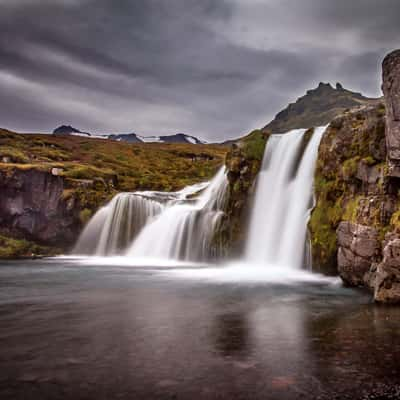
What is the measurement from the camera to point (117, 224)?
32219mm

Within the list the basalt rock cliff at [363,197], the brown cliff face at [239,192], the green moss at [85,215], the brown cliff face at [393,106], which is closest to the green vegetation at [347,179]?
the basalt rock cliff at [363,197]

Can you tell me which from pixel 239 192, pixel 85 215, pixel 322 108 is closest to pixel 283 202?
pixel 239 192

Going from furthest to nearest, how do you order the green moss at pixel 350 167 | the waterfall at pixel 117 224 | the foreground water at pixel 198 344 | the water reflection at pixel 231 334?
1. the waterfall at pixel 117 224
2. the green moss at pixel 350 167
3. the water reflection at pixel 231 334
4. the foreground water at pixel 198 344

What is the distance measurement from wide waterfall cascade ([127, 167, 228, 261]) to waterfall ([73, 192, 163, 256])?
89 cm

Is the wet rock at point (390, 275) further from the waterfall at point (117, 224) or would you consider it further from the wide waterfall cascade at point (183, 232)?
the waterfall at point (117, 224)

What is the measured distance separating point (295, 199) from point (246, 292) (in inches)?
344

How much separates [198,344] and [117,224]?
83.9ft

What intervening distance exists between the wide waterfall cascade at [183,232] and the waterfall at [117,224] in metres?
0.89

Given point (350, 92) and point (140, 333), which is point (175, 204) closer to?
point (140, 333)

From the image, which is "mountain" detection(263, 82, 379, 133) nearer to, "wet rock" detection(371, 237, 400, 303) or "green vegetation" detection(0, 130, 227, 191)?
"green vegetation" detection(0, 130, 227, 191)

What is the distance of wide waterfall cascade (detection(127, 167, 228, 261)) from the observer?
26.6m

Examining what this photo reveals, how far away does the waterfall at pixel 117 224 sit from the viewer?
31.7 metres

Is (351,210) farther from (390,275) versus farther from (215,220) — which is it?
(215,220)

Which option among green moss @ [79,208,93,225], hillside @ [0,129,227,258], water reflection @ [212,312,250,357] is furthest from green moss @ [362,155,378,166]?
green moss @ [79,208,93,225]
